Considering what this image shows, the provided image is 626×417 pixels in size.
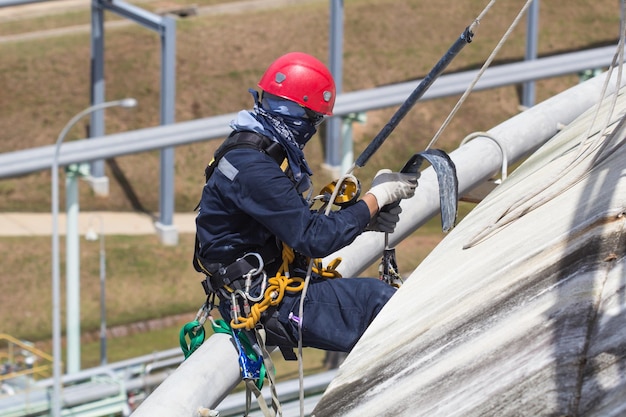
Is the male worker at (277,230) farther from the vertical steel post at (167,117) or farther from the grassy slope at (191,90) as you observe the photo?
the vertical steel post at (167,117)

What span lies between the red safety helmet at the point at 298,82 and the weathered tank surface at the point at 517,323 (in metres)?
1.02

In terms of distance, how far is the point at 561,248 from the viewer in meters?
3.54

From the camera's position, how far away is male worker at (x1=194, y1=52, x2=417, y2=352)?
15.0 ft

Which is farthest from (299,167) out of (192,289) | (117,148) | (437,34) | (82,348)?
(437,34)

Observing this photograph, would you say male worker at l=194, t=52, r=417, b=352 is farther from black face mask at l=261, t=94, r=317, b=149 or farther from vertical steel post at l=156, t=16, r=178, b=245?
vertical steel post at l=156, t=16, r=178, b=245

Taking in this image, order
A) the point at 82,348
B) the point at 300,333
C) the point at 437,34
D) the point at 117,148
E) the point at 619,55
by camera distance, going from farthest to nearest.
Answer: the point at 437,34
the point at 82,348
the point at 117,148
the point at 300,333
the point at 619,55

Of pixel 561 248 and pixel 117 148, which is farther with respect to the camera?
pixel 117 148

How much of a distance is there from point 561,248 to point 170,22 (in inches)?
980

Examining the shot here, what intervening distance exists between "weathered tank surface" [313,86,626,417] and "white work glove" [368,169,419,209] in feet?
2.13

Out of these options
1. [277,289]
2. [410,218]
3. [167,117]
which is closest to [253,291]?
[277,289]

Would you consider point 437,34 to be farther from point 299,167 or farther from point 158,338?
point 299,167

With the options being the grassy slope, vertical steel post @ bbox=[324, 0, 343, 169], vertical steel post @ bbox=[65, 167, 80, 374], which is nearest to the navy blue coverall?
vertical steel post @ bbox=[65, 167, 80, 374]

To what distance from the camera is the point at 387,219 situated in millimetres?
4941

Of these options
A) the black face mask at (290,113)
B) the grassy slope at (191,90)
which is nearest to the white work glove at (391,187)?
the black face mask at (290,113)
